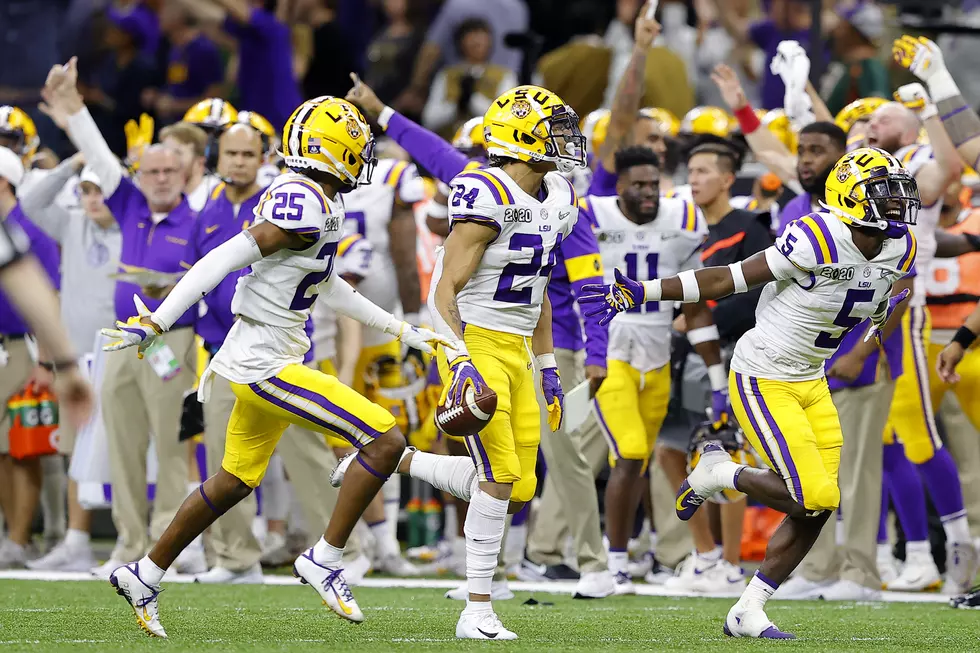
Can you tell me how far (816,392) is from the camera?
6.31 metres

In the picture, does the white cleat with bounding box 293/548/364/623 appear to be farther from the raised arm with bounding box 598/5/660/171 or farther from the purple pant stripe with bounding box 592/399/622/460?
the raised arm with bounding box 598/5/660/171

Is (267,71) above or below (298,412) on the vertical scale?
above

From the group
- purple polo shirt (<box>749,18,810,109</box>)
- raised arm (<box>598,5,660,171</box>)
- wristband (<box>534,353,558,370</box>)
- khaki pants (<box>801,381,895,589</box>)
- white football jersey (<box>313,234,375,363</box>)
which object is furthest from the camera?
purple polo shirt (<box>749,18,810,109</box>)

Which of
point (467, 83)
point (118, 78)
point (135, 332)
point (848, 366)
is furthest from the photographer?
point (118, 78)

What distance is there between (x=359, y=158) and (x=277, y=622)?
1862 mm

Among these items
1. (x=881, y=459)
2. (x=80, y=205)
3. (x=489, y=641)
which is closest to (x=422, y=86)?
(x=80, y=205)

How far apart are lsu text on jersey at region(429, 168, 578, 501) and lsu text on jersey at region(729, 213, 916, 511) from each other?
865mm

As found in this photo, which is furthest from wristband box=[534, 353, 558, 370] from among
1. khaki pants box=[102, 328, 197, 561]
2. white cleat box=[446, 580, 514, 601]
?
khaki pants box=[102, 328, 197, 561]

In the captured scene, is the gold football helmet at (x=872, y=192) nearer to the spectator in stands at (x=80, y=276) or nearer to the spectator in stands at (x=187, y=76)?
the spectator in stands at (x=80, y=276)

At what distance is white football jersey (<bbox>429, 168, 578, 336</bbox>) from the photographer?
231 inches

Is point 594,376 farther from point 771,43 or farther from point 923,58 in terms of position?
point 771,43

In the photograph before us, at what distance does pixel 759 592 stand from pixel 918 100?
318 centimetres

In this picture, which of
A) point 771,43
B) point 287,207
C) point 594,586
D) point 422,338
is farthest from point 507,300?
point 771,43

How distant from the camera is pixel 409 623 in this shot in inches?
247
